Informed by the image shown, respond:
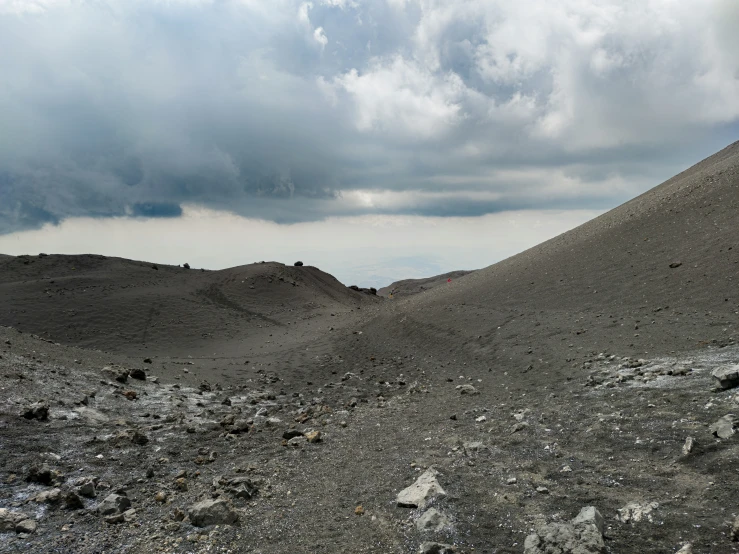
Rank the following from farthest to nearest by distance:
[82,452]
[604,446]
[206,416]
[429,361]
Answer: [429,361] < [206,416] < [82,452] < [604,446]

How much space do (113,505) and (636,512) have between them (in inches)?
235

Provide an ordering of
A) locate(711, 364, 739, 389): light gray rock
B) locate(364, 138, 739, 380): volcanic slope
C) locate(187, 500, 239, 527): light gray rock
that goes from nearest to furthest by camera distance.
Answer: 1. locate(187, 500, 239, 527): light gray rock
2. locate(711, 364, 739, 389): light gray rock
3. locate(364, 138, 739, 380): volcanic slope

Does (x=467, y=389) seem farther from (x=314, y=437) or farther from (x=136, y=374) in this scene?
(x=136, y=374)

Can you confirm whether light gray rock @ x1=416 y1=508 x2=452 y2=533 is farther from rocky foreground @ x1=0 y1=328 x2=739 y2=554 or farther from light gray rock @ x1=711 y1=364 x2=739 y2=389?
light gray rock @ x1=711 y1=364 x2=739 y2=389

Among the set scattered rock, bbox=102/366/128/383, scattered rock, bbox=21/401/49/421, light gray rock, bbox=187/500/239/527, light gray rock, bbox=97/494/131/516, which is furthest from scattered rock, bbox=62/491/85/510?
scattered rock, bbox=102/366/128/383

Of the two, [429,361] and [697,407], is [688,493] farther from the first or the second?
[429,361]

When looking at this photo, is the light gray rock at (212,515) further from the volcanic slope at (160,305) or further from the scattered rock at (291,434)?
the volcanic slope at (160,305)

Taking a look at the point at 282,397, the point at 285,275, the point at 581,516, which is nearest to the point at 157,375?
the point at 282,397

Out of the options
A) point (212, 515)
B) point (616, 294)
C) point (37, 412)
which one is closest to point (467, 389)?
point (212, 515)

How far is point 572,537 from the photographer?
4512 millimetres

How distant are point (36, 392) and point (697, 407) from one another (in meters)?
11.4

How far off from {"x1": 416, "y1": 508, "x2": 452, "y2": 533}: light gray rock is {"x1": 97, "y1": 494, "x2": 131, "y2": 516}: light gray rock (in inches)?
145

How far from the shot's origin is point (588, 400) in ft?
28.2

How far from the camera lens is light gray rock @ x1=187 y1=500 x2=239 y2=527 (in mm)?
5656
